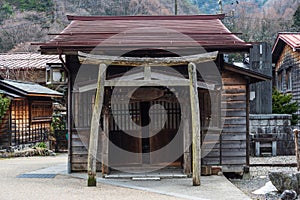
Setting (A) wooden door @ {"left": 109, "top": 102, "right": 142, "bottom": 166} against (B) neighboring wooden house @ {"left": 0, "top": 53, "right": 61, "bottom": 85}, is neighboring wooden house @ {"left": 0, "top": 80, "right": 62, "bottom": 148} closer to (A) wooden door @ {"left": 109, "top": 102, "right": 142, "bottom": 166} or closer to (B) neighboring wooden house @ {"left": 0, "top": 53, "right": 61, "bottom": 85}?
(B) neighboring wooden house @ {"left": 0, "top": 53, "right": 61, "bottom": 85}

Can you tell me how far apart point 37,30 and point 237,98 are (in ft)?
104

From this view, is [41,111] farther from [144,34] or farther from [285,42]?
[285,42]

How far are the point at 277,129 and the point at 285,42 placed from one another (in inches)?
246

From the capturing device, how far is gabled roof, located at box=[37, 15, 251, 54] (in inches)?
387

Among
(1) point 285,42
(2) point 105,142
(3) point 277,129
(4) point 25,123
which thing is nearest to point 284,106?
(3) point 277,129

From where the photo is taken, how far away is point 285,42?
67.6 feet

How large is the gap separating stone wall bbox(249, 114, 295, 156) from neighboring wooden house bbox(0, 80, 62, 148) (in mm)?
10272

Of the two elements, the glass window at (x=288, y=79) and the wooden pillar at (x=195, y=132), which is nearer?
the wooden pillar at (x=195, y=132)

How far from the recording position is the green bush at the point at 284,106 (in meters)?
17.7

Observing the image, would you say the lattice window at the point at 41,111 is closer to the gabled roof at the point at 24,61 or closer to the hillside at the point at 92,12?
the gabled roof at the point at 24,61

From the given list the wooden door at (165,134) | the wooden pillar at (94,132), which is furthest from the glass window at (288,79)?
the wooden pillar at (94,132)

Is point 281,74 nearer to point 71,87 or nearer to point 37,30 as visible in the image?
point 71,87

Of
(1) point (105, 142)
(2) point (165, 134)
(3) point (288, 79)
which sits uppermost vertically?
(3) point (288, 79)

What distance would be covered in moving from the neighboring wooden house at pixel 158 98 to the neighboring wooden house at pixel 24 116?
7.89 meters
